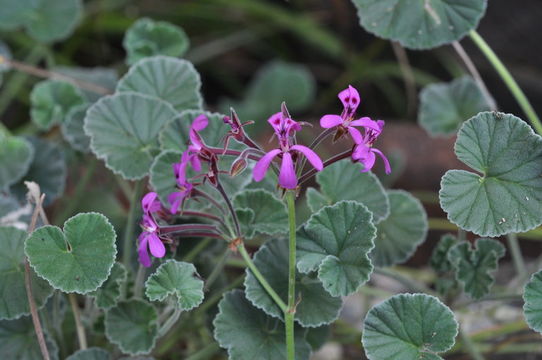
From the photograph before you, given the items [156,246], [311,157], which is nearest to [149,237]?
[156,246]

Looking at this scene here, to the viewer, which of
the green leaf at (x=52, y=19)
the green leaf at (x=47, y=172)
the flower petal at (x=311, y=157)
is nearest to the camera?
the flower petal at (x=311, y=157)

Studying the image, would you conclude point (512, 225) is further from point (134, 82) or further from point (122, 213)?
point (122, 213)

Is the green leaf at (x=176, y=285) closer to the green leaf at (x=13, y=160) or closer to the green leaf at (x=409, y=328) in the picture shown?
the green leaf at (x=409, y=328)

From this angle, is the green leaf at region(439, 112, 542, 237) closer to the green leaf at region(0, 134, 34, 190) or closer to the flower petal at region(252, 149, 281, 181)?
the flower petal at region(252, 149, 281, 181)

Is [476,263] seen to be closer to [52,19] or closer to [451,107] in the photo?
[451,107]

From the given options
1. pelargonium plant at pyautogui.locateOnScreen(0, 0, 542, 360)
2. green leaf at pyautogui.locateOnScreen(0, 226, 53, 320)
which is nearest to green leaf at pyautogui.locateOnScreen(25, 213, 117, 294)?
Result: pelargonium plant at pyautogui.locateOnScreen(0, 0, 542, 360)

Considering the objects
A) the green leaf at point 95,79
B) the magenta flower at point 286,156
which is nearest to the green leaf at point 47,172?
the green leaf at point 95,79
